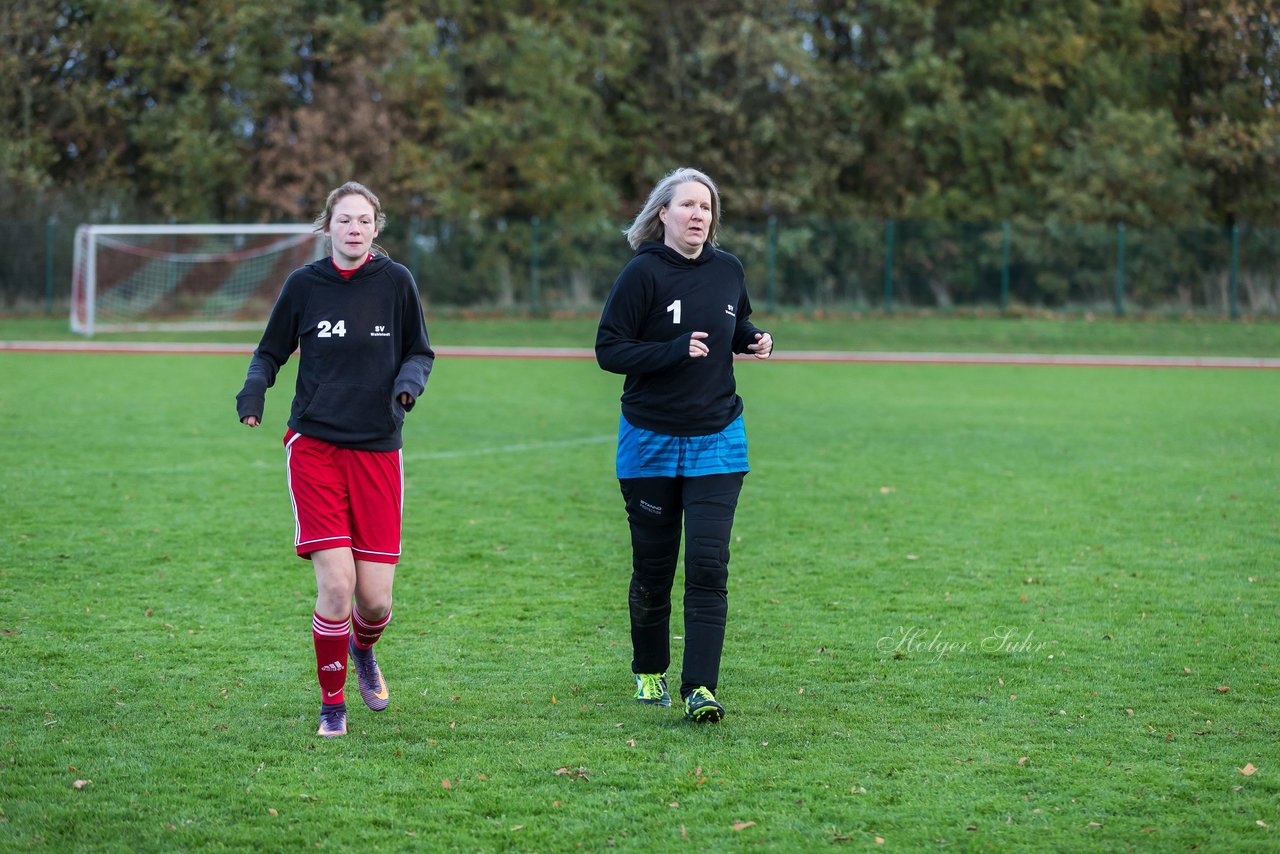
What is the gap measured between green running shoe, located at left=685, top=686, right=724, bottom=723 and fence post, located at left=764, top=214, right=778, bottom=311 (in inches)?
1237

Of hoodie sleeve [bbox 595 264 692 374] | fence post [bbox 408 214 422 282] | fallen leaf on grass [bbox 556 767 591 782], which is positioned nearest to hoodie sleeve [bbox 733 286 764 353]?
hoodie sleeve [bbox 595 264 692 374]

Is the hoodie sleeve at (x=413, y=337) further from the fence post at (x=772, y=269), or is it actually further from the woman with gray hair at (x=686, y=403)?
the fence post at (x=772, y=269)

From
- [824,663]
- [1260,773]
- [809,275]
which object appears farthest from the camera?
[809,275]

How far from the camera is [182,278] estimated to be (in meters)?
33.5

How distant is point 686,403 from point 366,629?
5.10 feet

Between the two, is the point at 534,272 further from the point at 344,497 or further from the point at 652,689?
the point at 344,497

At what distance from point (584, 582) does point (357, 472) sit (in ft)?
10.2

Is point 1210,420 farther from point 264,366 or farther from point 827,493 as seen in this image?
point 264,366

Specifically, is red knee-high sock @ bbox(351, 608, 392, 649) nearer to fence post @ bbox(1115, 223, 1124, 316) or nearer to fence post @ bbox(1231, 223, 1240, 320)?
fence post @ bbox(1115, 223, 1124, 316)

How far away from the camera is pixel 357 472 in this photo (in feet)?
18.2

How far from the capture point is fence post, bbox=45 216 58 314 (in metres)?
34.9

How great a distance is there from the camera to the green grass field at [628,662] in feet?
15.5

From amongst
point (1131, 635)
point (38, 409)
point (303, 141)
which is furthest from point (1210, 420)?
point (303, 141)

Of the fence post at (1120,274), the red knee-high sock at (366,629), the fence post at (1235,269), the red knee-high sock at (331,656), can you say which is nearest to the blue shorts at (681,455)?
the red knee-high sock at (366,629)
